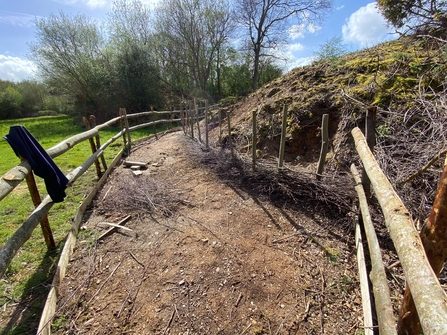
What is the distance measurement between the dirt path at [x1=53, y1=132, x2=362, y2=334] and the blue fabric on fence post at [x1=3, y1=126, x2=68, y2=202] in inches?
35.4

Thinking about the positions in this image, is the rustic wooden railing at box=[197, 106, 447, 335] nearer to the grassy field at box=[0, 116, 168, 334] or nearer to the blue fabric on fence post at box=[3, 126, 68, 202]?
the grassy field at box=[0, 116, 168, 334]

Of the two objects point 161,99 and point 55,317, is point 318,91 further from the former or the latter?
point 161,99

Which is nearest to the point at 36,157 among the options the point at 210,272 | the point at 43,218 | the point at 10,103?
the point at 43,218

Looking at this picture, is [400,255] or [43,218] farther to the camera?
[43,218]

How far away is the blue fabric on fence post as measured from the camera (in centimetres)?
216

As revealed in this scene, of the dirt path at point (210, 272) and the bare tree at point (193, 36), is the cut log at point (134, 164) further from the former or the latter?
the bare tree at point (193, 36)

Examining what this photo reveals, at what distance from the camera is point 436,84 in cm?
400

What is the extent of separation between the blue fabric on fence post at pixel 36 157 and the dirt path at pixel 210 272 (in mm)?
899

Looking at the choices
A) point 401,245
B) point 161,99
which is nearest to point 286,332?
point 401,245

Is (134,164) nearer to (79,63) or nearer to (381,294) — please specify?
(381,294)

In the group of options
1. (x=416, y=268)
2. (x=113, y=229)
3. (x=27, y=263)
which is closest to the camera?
(x=416, y=268)

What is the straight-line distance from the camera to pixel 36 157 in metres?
2.27

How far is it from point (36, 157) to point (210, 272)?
2.13 meters

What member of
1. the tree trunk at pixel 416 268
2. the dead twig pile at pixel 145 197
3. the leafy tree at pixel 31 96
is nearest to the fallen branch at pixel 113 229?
the dead twig pile at pixel 145 197
